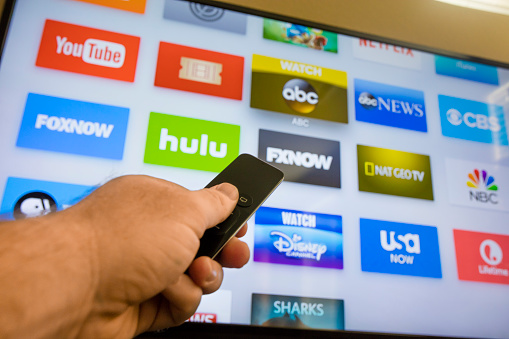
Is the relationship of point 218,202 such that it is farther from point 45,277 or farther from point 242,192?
point 45,277

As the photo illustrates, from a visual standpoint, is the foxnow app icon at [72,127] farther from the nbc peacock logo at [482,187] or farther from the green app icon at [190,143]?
the nbc peacock logo at [482,187]

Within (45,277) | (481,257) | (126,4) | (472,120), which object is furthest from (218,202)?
(472,120)

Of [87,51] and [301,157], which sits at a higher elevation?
[87,51]

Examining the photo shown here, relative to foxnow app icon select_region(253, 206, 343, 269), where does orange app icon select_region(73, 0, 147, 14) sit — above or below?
above

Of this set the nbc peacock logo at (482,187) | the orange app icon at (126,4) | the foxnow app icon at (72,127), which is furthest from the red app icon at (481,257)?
the orange app icon at (126,4)

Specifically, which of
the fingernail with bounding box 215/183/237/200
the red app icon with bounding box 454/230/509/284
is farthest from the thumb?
the red app icon with bounding box 454/230/509/284

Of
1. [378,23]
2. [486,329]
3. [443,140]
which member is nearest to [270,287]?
[486,329]

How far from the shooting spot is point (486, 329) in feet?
3.19

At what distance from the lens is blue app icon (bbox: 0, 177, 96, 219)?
0.78 metres

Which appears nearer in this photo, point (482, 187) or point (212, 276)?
point (212, 276)

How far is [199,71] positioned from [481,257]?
94cm

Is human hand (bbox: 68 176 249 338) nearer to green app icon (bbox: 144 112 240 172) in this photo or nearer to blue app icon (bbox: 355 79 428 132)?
green app icon (bbox: 144 112 240 172)

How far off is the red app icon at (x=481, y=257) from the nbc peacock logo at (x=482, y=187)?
106mm

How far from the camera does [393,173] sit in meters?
1.04
